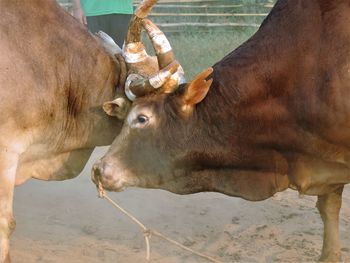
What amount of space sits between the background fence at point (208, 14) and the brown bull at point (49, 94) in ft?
25.0

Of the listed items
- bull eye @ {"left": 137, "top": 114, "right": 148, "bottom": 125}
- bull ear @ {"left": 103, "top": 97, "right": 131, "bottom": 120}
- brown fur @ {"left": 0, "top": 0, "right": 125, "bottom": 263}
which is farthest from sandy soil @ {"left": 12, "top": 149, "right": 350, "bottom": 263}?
bull eye @ {"left": 137, "top": 114, "right": 148, "bottom": 125}

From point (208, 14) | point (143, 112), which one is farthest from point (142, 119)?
point (208, 14)

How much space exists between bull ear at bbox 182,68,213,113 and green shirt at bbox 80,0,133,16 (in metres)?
2.96

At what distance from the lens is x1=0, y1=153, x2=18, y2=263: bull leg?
4.70 m

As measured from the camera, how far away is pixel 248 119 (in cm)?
436

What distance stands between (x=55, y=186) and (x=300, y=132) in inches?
124

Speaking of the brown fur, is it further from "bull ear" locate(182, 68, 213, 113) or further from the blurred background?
the blurred background

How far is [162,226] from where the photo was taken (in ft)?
19.1

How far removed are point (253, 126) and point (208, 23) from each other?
8718 millimetres

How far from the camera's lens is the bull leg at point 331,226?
16.9 feet

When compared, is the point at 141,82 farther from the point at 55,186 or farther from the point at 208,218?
the point at 55,186

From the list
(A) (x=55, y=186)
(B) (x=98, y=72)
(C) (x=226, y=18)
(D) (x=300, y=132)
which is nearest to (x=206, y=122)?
(D) (x=300, y=132)

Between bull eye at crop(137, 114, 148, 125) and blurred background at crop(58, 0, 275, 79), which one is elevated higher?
bull eye at crop(137, 114, 148, 125)

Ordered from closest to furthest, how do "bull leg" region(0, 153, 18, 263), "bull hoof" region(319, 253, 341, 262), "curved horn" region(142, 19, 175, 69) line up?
1. "curved horn" region(142, 19, 175, 69)
2. "bull leg" region(0, 153, 18, 263)
3. "bull hoof" region(319, 253, 341, 262)
